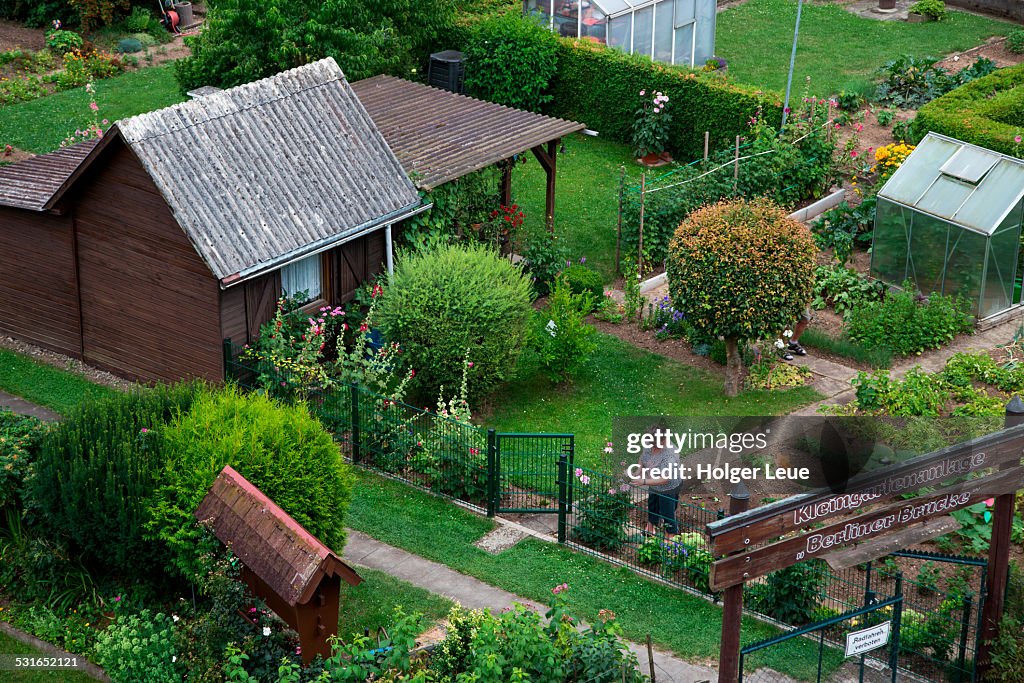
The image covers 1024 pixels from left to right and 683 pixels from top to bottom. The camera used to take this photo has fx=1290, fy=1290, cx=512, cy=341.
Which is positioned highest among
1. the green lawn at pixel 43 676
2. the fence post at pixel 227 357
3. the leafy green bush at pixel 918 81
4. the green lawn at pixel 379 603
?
the leafy green bush at pixel 918 81

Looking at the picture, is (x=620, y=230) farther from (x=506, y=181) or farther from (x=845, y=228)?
(x=845, y=228)

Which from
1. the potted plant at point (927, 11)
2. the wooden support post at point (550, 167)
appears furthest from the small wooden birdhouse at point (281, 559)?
the potted plant at point (927, 11)

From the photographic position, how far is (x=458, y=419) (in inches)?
669

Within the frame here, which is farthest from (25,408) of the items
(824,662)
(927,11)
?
(927,11)

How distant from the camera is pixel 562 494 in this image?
15125 mm

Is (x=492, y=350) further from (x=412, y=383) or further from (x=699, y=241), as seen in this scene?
(x=699, y=241)

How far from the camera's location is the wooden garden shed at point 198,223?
17.6m

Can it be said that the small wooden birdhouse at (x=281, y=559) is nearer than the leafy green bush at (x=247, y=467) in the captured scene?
Yes

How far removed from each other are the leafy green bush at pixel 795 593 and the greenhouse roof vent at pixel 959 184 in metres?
8.73

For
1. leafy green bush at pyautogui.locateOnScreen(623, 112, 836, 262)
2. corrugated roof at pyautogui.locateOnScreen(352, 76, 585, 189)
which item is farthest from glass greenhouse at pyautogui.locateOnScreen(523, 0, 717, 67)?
corrugated roof at pyautogui.locateOnScreen(352, 76, 585, 189)

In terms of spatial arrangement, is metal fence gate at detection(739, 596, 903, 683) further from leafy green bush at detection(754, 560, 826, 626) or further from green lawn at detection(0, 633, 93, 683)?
green lawn at detection(0, 633, 93, 683)

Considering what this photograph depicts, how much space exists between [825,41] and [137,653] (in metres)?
26.4

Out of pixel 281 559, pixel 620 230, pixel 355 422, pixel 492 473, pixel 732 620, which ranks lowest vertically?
pixel 355 422

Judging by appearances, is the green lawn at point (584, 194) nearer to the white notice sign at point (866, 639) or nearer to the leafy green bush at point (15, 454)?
the leafy green bush at point (15, 454)
